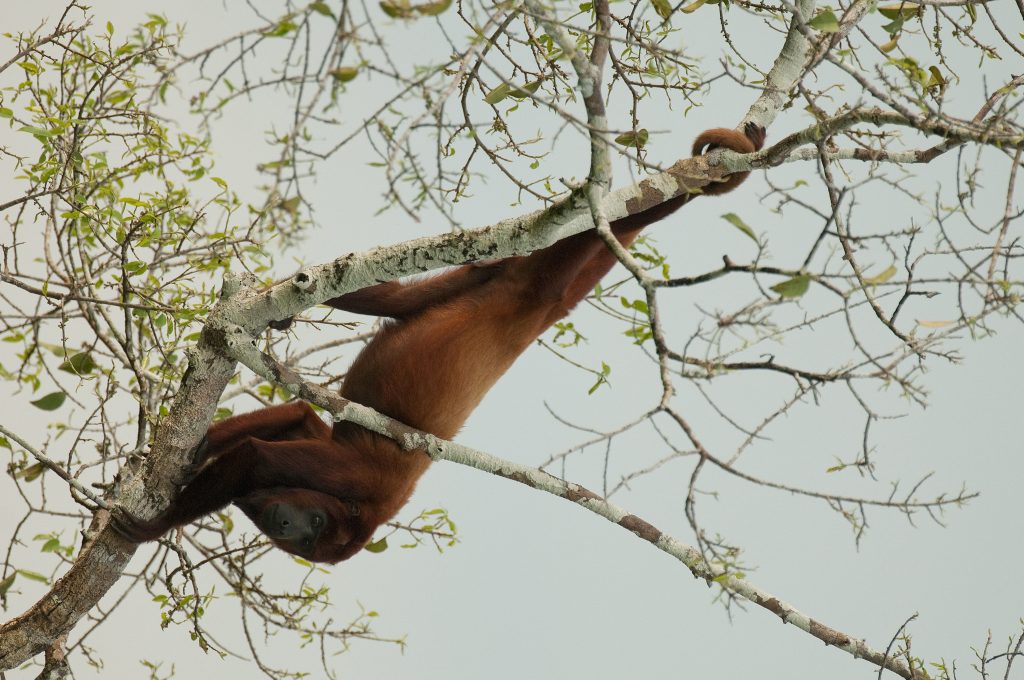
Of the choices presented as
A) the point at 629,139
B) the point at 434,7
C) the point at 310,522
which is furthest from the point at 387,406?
the point at 434,7

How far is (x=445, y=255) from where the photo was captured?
3387mm

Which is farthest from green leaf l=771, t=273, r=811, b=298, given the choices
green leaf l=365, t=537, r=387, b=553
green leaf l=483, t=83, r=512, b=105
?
green leaf l=365, t=537, r=387, b=553

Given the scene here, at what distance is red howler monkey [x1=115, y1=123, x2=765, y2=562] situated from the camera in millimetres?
3924

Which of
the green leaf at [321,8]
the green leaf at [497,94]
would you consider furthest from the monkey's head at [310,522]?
the green leaf at [321,8]

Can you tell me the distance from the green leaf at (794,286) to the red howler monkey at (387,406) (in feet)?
5.41

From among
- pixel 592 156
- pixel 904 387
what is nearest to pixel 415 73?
pixel 592 156

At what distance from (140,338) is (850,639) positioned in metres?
3.56

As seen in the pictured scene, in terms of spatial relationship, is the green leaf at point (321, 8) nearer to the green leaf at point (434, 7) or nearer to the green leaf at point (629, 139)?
the green leaf at point (434, 7)

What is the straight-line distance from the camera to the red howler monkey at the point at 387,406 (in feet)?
12.9

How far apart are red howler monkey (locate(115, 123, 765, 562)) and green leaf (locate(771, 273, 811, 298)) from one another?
1649 millimetres

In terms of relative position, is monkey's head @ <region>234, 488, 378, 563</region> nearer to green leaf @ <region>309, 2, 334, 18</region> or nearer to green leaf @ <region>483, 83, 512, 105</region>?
green leaf @ <region>483, 83, 512, 105</region>

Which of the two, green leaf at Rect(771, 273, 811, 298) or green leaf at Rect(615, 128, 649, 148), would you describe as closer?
green leaf at Rect(771, 273, 811, 298)

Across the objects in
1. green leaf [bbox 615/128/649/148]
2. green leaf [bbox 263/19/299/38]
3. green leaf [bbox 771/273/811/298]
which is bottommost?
green leaf [bbox 263/19/299/38]

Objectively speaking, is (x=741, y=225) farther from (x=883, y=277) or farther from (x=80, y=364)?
(x=80, y=364)
